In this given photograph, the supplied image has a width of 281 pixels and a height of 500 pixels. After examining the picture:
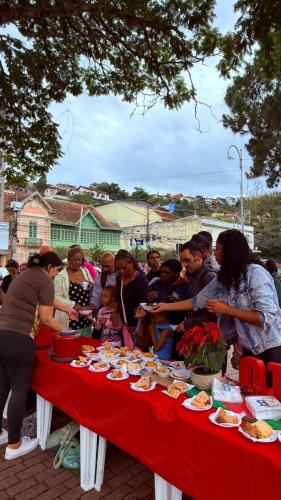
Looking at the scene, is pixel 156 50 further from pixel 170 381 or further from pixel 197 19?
pixel 170 381

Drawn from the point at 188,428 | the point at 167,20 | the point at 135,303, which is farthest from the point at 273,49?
the point at 188,428

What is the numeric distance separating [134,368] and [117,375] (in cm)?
16

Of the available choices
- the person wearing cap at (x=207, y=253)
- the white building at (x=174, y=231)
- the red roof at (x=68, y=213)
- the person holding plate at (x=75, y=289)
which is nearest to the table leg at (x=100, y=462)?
the person wearing cap at (x=207, y=253)

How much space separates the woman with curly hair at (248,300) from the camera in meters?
2.09

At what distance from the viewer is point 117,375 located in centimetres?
224

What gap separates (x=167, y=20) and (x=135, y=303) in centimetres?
314

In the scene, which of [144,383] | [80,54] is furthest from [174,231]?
[144,383]

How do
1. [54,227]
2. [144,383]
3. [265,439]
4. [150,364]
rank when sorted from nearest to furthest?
[265,439] → [144,383] → [150,364] → [54,227]

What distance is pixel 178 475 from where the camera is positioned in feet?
5.46

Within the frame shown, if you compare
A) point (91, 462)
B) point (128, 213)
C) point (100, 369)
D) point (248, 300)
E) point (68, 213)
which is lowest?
point (91, 462)

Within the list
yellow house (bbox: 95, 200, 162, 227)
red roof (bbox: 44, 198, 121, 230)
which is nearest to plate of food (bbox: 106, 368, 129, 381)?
red roof (bbox: 44, 198, 121, 230)

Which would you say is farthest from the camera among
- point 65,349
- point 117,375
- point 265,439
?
point 65,349

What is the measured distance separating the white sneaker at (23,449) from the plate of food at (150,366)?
1147mm

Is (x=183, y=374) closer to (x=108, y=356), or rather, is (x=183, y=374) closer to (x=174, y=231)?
(x=108, y=356)
